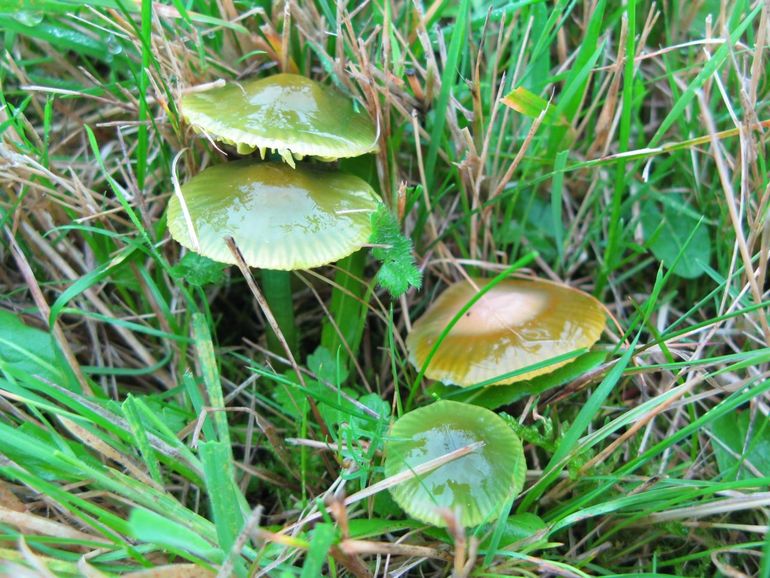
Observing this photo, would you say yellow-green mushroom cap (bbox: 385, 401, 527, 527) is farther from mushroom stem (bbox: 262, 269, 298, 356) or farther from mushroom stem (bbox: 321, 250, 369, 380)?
mushroom stem (bbox: 262, 269, 298, 356)

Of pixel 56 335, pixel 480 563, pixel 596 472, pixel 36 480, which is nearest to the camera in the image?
pixel 36 480

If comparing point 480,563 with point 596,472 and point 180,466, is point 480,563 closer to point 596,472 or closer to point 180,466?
point 596,472

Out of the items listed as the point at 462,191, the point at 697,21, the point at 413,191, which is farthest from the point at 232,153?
the point at 697,21

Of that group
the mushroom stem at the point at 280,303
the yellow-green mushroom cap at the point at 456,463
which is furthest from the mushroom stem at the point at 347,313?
the yellow-green mushroom cap at the point at 456,463

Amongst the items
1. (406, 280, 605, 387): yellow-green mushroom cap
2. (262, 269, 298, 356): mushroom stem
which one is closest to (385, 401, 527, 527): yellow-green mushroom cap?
(406, 280, 605, 387): yellow-green mushroom cap

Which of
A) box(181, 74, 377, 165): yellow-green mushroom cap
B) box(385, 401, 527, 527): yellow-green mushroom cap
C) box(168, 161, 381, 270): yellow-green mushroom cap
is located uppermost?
box(181, 74, 377, 165): yellow-green mushroom cap

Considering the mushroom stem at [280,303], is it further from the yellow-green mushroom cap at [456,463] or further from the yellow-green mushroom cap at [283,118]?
the yellow-green mushroom cap at [456,463]

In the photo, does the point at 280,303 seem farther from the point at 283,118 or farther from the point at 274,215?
the point at 283,118

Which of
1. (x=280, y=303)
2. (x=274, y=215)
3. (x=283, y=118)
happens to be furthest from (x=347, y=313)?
(x=283, y=118)
